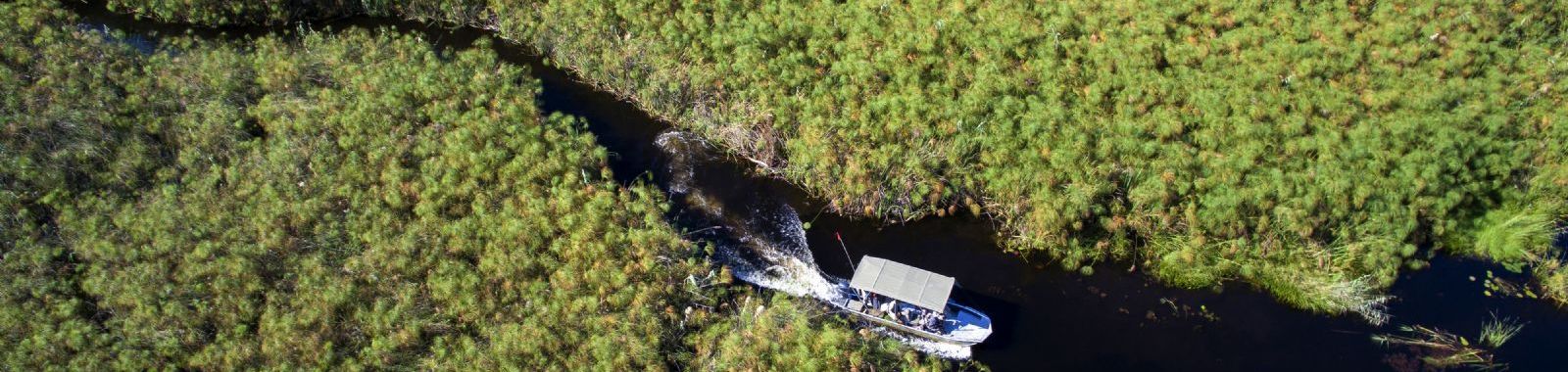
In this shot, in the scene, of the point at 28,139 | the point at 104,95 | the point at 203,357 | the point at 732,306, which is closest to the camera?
the point at 203,357

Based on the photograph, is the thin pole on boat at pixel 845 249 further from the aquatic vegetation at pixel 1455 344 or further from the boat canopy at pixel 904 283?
the aquatic vegetation at pixel 1455 344

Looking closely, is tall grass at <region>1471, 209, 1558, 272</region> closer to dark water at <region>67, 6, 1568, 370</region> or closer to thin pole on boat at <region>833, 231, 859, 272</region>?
dark water at <region>67, 6, 1568, 370</region>

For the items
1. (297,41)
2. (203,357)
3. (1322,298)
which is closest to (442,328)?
(203,357)

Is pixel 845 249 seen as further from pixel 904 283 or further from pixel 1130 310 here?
pixel 1130 310

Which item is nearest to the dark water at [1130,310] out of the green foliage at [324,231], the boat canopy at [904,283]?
the boat canopy at [904,283]

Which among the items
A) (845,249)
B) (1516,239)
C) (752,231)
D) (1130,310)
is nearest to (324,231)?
(752,231)

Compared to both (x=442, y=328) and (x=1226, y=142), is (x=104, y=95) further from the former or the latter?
(x=1226, y=142)
